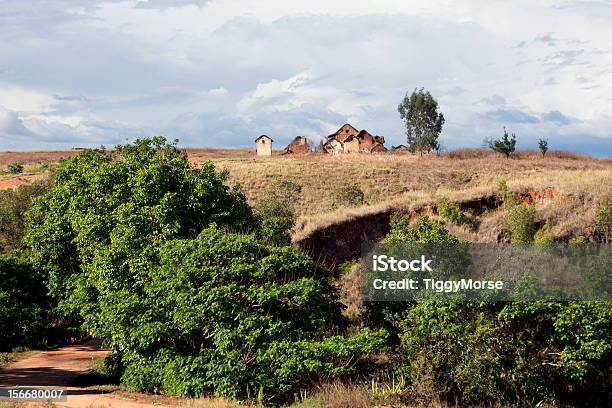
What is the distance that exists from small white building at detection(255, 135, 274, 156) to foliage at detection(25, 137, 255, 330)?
52606 mm

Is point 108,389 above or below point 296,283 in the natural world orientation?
below

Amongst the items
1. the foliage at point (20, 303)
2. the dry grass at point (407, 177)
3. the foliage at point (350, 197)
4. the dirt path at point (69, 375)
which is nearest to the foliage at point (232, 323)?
the dirt path at point (69, 375)

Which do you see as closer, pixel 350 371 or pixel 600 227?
pixel 350 371

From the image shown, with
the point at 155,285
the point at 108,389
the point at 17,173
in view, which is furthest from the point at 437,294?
the point at 17,173

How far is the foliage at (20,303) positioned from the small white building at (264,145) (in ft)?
169

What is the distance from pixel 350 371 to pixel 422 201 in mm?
24987

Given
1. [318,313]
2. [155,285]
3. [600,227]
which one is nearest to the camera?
[318,313]

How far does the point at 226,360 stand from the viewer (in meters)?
15.0

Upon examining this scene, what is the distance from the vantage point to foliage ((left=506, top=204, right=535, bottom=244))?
31547 mm

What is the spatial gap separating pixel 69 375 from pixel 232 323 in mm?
6731

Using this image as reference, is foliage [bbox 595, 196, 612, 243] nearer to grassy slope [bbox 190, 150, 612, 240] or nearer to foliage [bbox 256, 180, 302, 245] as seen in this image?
grassy slope [bbox 190, 150, 612, 240]

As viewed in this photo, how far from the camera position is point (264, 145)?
75.9m

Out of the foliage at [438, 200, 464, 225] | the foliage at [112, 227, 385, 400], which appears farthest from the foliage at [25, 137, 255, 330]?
the foliage at [438, 200, 464, 225]

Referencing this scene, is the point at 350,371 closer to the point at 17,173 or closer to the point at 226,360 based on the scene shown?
the point at 226,360
